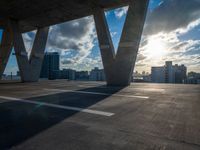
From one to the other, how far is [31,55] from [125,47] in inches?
552

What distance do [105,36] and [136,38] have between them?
3.00 m

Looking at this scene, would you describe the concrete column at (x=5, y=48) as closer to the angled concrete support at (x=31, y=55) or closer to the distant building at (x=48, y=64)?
the angled concrete support at (x=31, y=55)

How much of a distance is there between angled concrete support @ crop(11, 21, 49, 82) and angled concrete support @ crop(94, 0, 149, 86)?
36.3 feet

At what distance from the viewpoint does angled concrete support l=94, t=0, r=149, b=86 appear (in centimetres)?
1335

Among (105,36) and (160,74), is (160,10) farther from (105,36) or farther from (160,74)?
(160,74)

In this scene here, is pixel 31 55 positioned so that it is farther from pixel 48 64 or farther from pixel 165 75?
pixel 165 75

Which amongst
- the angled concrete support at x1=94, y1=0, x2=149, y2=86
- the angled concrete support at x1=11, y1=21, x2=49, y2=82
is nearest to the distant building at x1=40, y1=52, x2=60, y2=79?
the angled concrete support at x1=11, y1=21, x2=49, y2=82

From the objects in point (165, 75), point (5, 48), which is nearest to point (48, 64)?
point (5, 48)

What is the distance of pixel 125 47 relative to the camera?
44.8ft

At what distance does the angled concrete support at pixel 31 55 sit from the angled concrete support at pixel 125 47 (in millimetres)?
11052

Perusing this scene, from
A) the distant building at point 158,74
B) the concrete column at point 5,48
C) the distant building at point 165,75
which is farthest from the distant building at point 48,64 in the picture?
the distant building at point 165,75

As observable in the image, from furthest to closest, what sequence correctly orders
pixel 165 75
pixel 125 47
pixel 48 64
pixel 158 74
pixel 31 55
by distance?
pixel 48 64
pixel 158 74
pixel 165 75
pixel 31 55
pixel 125 47

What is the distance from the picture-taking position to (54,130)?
8.58 ft

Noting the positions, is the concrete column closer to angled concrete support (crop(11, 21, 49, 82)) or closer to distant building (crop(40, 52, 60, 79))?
angled concrete support (crop(11, 21, 49, 82))
